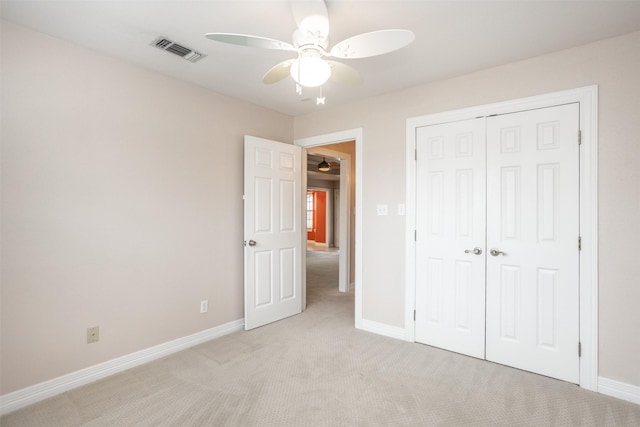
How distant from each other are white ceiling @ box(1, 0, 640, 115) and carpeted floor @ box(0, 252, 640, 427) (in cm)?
246

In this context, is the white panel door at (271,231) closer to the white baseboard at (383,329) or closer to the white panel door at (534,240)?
the white baseboard at (383,329)

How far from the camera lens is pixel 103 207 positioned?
2.53 meters

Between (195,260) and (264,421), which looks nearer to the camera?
(264,421)

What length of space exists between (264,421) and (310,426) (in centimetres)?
28

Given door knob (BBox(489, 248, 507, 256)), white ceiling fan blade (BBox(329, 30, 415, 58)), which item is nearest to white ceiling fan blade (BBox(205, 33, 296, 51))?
white ceiling fan blade (BBox(329, 30, 415, 58))

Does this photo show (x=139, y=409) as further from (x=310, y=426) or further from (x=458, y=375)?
(x=458, y=375)

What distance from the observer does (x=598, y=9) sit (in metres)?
1.93

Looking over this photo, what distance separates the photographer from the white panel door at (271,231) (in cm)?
347

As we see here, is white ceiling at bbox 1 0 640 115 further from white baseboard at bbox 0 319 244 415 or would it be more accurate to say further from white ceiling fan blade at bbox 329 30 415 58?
white baseboard at bbox 0 319 244 415

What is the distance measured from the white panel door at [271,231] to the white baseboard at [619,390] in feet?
9.33

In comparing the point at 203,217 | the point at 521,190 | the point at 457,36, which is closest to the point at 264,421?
the point at 203,217

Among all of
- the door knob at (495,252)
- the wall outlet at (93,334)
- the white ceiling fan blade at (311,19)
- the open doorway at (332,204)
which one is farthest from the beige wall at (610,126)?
the wall outlet at (93,334)

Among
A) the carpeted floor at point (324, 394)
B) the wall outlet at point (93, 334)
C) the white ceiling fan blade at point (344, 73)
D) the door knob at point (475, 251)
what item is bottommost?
the carpeted floor at point (324, 394)

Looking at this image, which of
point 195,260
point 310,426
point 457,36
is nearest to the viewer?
point 310,426
